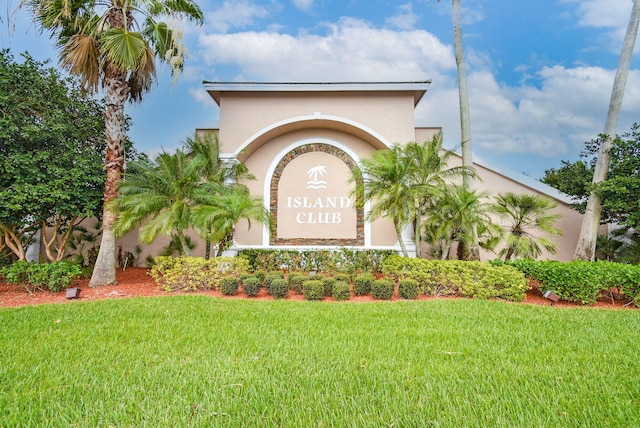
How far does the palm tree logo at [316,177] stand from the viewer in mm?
14102

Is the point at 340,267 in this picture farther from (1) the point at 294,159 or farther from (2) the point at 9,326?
(2) the point at 9,326

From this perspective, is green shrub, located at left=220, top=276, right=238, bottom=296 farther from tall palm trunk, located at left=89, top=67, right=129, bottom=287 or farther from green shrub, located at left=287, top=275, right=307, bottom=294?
tall palm trunk, located at left=89, top=67, right=129, bottom=287

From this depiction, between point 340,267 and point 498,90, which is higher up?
point 498,90

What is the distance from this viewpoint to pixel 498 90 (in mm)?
15086

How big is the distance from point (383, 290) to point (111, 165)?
8.85m

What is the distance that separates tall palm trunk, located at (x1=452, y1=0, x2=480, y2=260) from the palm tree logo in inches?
210

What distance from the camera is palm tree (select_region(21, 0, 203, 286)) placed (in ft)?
32.2

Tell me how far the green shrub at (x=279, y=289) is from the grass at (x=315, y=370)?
193 centimetres

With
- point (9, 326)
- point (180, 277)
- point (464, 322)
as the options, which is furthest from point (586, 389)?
point (180, 277)

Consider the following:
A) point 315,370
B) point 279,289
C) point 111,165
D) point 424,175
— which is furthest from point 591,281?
point 111,165

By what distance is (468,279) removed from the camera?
9266 millimetres

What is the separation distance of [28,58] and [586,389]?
1469 centimetres

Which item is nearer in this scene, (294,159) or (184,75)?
(184,75)

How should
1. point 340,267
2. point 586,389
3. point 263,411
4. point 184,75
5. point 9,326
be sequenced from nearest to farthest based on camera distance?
point 263,411 → point 586,389 → point 9,326 → point 184,75 → point 340,267
